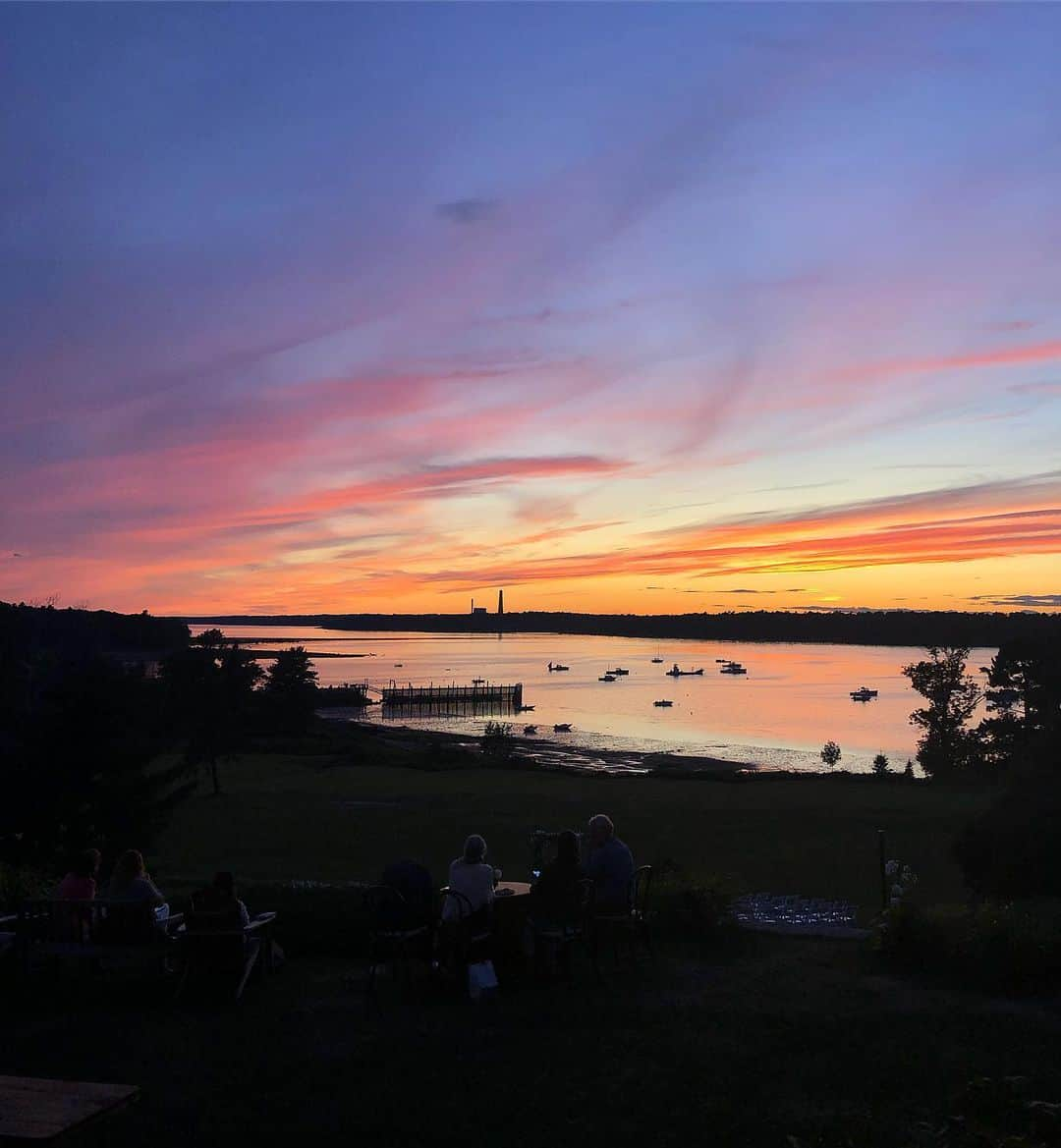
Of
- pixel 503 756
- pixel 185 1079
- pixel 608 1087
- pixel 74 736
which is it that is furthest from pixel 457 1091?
pixel 503 756

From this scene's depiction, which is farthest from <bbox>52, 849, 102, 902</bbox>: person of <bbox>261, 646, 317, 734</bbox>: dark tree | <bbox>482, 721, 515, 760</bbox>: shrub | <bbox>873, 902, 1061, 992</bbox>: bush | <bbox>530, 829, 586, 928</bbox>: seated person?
<bbox>261, 646, 317, 734</bbox>: dark tree

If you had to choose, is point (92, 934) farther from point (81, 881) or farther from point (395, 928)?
point (395, 928)

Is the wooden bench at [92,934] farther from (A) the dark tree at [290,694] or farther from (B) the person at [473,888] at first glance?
(A) the dark tree at [290,694]

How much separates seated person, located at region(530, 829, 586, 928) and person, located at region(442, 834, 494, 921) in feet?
1.26

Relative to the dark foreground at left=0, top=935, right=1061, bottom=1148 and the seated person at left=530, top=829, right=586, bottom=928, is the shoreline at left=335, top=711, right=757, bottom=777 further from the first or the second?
the dark foreground at left=0, top=935, right=1061, bottom=1148

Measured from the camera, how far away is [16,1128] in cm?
358

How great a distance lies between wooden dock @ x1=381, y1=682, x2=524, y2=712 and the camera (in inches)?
3770

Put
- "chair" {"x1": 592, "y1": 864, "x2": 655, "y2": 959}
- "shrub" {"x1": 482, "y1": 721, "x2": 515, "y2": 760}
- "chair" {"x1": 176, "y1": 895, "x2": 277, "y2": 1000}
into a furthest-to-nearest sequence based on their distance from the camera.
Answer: "shrub" {"x1": 482, "y1": 721, "x2": 515, "y2": 760}, "chair" {"x1": 592, "y1": 864, "x2": 655, "y2": 959}, "chair" {"x1": 176, "y1": 895, "x2": 277, "y2": 1000}

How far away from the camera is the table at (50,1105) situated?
11.7ft

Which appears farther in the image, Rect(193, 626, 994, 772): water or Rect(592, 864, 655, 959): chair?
Rect(193, 626, 994, 772): water

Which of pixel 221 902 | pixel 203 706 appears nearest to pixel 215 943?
pixel 221 902

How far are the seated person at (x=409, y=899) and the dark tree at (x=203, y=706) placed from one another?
88.4 feet

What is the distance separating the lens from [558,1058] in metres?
5.85

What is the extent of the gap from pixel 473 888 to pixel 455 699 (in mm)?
92307
